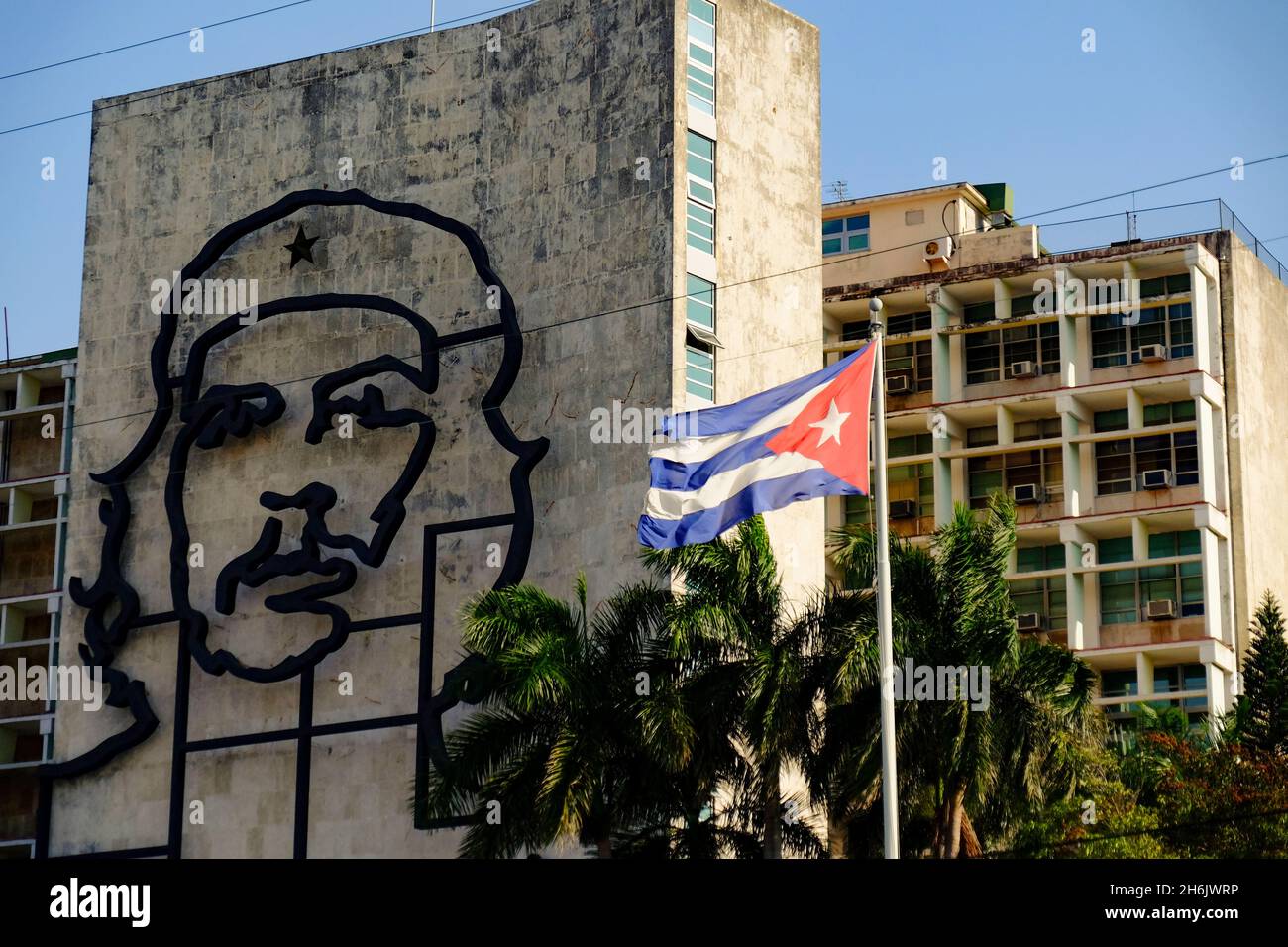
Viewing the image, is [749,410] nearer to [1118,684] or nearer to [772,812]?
[772,812]

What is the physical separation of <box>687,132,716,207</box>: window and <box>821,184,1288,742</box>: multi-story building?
61.6 ft

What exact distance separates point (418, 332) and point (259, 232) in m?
5.47

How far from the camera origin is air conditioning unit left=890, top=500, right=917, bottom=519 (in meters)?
63.9

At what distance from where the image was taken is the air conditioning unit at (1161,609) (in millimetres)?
59719

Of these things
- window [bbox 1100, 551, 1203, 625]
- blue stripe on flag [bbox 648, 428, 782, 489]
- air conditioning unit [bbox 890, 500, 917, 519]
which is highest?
air conditioning unit [bbox 890, 500, 917, 519]

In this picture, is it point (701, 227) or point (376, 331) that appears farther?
point (376, 331)

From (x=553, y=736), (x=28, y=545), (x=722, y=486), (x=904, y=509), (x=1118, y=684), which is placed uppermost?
(x=904, y=509)

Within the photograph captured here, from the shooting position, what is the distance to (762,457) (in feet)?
101

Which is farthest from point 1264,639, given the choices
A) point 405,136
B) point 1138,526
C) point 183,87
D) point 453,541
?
point 183,87

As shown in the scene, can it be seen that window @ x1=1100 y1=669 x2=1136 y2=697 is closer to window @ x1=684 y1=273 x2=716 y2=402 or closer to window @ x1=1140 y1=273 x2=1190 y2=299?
window @ x1=1140 y1=273 x2=1190 y2=299

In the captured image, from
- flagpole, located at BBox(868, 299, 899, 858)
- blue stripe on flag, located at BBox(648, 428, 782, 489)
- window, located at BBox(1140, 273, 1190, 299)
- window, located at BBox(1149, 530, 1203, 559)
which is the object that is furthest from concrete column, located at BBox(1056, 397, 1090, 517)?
blue stripe on flag, located at BBox(648, 428, 782, 489)

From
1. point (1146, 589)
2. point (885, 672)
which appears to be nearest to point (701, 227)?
point (885, 672)

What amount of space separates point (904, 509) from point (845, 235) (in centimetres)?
1045

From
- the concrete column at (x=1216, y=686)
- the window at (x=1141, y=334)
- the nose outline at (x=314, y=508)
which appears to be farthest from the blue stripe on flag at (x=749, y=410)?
the window at (x=1141, y=334)
